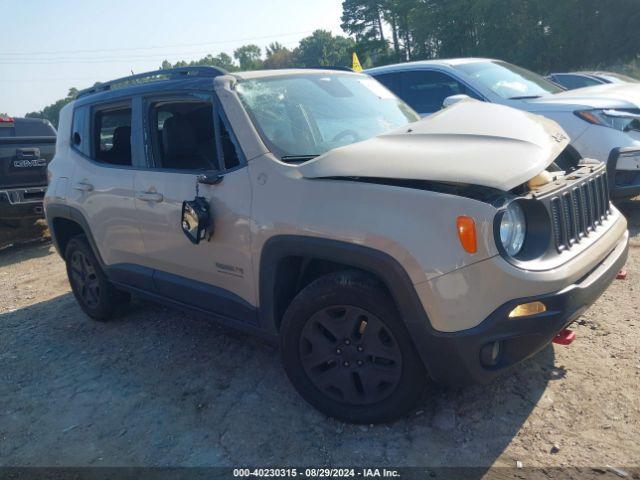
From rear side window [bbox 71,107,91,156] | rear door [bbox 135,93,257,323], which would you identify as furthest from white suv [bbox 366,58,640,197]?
rear side window [bbox 71,107,91,156]

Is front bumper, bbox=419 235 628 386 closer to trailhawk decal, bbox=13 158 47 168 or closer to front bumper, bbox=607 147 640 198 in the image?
front bumper, bbox=607 147 640 198

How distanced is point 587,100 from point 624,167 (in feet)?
3.00

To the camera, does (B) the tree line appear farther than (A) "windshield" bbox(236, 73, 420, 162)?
Yes

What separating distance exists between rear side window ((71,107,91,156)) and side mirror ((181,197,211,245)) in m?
1.68

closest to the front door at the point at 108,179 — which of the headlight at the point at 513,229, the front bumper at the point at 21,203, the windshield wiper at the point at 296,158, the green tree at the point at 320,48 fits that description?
the windshield wiper at the point at 296,158

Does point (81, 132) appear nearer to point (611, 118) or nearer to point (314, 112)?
point (314, 112)

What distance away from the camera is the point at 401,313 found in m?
2.48

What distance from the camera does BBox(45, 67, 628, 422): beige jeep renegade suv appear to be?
2344mm

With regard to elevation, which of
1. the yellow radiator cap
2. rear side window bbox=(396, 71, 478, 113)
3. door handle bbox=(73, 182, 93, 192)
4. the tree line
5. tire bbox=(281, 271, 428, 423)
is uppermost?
the tree line

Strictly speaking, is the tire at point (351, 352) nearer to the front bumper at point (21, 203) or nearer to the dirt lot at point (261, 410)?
the dirt lot at point (261, 410)

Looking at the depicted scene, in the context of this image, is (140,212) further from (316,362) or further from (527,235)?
(527,235)

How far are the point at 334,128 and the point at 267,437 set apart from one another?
1.87 metres

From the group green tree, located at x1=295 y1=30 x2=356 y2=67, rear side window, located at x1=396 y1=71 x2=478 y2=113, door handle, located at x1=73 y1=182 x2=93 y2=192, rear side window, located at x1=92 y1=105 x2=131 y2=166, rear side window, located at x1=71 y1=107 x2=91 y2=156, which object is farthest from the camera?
green tree, located at x1=295 y1=30 x2=356 y2=67

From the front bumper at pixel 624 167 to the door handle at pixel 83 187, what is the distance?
190 inches
